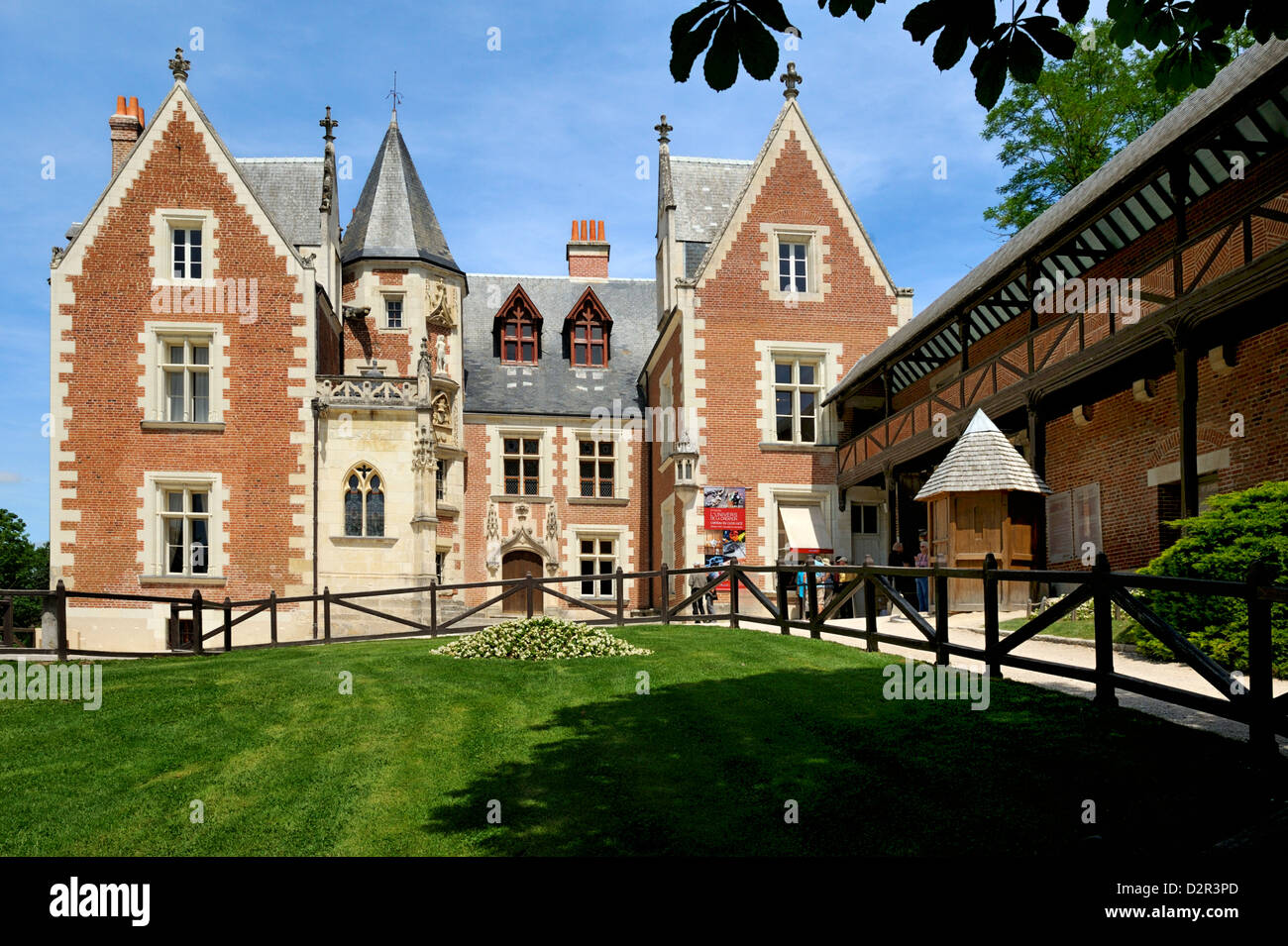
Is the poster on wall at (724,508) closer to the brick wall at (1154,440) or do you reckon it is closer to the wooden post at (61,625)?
the brick wall at (1154,440)

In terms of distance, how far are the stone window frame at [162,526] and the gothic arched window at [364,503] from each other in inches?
111

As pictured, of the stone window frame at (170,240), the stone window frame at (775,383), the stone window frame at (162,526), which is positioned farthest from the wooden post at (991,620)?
the stone window frame at (170,240)

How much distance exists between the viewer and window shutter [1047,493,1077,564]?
1878 centimetres

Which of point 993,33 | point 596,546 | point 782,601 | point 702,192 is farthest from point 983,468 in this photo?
point 702,192

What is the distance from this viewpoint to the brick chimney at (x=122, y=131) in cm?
2614

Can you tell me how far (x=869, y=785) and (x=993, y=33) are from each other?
4.34 m

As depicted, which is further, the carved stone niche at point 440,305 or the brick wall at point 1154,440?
the carved stone niche at point 440,305

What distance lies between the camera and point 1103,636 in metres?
8.10

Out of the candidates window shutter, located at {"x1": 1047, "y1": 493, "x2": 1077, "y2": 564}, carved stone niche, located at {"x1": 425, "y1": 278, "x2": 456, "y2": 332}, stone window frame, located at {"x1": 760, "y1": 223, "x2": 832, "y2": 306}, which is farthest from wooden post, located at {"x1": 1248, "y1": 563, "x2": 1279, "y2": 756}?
carved stone niche, located at {"x1": 425, "y1": 278, "x2": 456, "y2": 332}

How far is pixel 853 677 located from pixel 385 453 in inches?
663

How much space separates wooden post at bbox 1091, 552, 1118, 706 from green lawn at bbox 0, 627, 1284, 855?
0.67 ft
